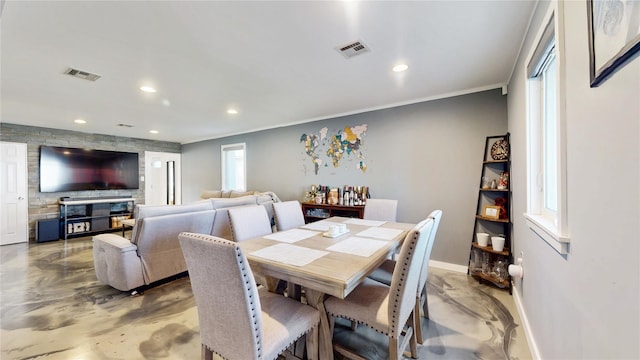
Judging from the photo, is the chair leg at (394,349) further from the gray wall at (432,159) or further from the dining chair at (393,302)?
the gray wall at (432,159)

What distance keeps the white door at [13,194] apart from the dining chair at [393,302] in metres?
6.62

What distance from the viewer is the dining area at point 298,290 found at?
1098 millimetres

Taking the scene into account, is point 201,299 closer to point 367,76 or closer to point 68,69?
point 367,76

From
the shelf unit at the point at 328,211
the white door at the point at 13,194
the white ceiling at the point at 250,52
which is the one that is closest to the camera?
the white ceiling at the point at 250,52

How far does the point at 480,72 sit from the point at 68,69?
418 cm

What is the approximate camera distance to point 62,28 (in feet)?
5.95

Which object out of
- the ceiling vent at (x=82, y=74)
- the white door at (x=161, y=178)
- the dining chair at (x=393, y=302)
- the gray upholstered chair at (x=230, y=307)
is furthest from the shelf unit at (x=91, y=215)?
the dining chair at (x=393, y=302)

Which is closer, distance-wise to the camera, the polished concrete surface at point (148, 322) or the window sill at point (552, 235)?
the window sill at point (552, 235)

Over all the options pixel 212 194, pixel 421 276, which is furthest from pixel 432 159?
pixel 212 194

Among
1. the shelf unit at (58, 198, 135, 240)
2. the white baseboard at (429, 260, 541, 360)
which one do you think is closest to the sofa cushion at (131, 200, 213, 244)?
the white baseboard at (429, 260, 541, 360)

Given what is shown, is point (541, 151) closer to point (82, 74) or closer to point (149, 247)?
point (149, 247)

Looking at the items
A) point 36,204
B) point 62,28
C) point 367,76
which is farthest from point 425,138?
point 36,204

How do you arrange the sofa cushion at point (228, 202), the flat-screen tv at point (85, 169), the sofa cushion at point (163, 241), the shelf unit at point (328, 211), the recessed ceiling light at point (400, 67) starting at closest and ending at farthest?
the recessed ceiling light at point (400, 67) < the sofa cushion at point (163, 241) < the sofa cushion at point (228, 202) < the shelf unit at point (328, 211) < the flat-screen tv at point (85, 169)

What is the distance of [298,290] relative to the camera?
178 cm
